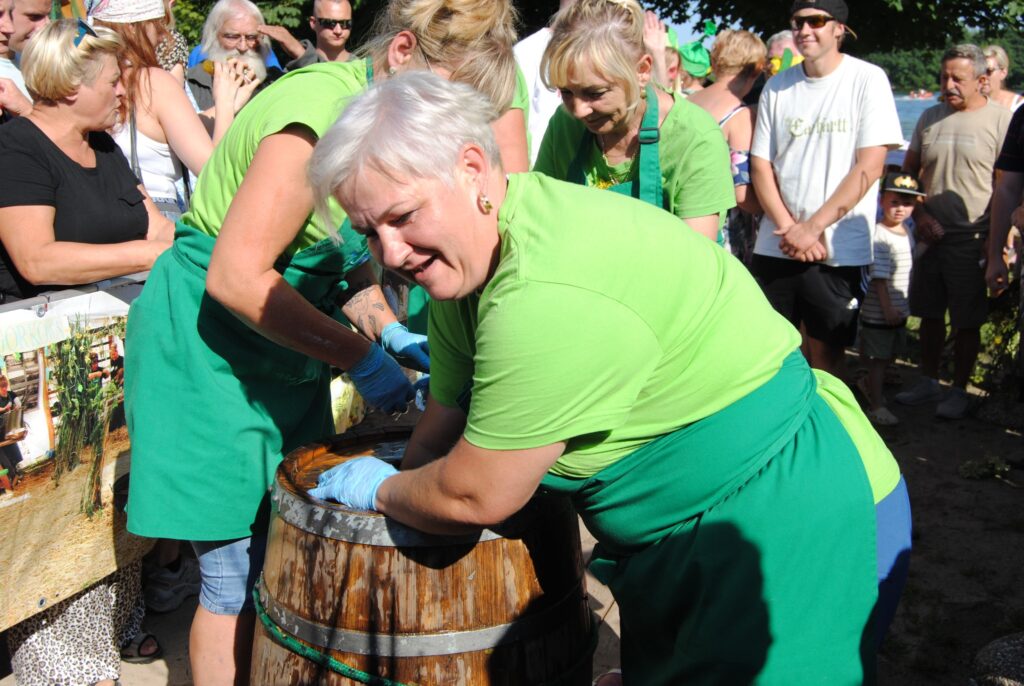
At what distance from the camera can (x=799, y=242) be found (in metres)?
4.08

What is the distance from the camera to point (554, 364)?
1364 millimetres

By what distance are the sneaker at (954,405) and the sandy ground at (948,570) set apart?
4.4 inches

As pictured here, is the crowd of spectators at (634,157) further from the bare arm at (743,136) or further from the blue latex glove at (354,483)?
the blue latex glove at (354,483)

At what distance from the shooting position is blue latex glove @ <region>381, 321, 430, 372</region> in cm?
235

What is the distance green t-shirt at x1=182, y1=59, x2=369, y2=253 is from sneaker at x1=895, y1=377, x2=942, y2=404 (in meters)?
4.29

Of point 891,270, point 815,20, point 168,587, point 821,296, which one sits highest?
point 815,20

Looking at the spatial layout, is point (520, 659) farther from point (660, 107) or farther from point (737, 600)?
point (660, 107)

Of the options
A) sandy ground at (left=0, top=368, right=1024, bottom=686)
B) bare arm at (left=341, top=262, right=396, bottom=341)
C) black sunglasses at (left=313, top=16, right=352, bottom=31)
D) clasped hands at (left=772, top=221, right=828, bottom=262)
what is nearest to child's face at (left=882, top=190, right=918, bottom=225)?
sandy ground at (left=0, top=368, right=1024, bottom=686)

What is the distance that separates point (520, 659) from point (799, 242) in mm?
2814

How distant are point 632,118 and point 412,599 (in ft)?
5.58

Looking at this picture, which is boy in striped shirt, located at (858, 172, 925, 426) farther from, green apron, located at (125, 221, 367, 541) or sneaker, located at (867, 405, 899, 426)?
green apron, located at (125, 221, 367, 541)

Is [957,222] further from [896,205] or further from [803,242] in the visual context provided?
[803,242]

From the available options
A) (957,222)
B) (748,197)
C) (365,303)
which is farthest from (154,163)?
(957,222)

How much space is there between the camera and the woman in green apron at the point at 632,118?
2.71 metres
